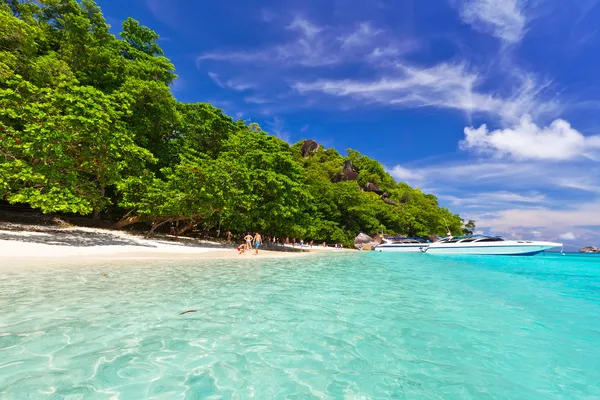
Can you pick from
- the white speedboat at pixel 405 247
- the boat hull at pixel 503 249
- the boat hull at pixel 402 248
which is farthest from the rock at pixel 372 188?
the boat hull at pixel 503 249

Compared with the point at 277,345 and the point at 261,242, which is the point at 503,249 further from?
the point at 277,345

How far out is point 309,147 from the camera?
7700 cm

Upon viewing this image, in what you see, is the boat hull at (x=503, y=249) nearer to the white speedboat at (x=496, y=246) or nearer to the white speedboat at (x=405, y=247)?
the white speedboat at (x=496, y=246)

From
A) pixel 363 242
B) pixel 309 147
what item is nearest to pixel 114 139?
pixel 363 242

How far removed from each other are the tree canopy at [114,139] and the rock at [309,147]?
4386 centimetres

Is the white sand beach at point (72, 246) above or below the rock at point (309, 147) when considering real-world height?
below

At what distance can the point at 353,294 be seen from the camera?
8336mm

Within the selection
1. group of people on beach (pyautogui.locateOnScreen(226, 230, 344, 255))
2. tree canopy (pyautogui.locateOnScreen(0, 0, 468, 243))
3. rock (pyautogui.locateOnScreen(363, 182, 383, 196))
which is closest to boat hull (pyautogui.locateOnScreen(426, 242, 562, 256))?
group of people on beach (pyautogui.locateOnScreen(226, 230, 344, 255))

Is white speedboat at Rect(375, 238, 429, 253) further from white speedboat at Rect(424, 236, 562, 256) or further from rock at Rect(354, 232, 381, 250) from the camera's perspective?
white speedboat at Rect(424, 236, 562, 256)

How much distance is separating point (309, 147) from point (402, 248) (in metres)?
44.7

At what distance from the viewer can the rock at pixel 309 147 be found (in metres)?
75.8

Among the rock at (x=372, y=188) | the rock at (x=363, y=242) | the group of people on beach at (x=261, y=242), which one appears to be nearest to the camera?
the group of people on beach at (x=261, y=242)

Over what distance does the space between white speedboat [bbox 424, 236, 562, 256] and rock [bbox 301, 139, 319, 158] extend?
48825 millimetres

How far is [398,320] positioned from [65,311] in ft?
22.3
